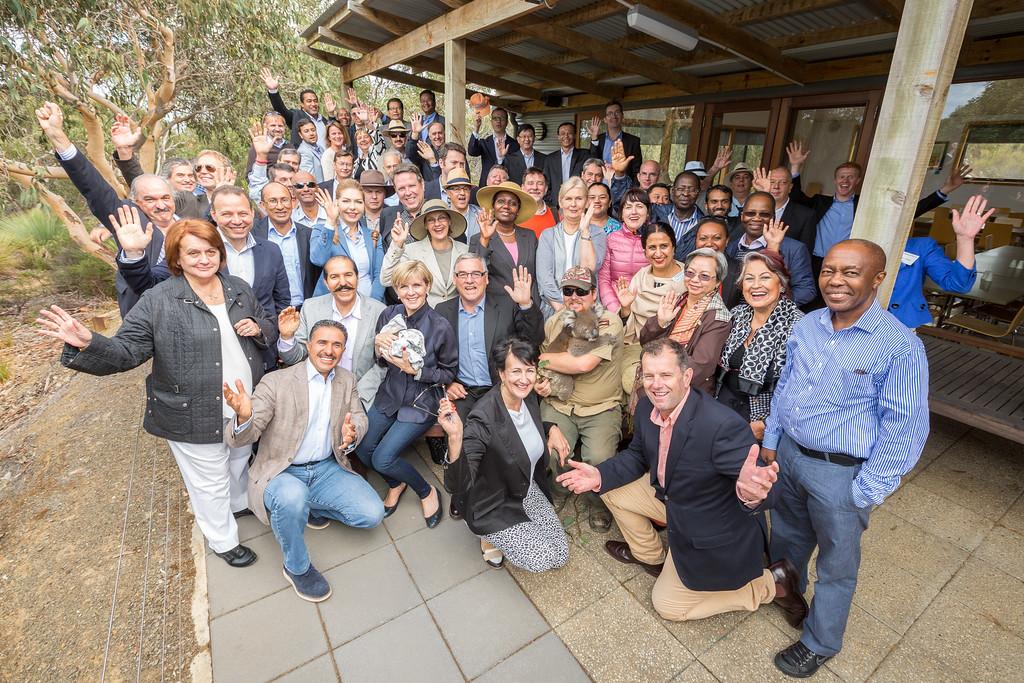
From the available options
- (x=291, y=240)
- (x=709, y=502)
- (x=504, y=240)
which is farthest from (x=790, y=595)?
(x=291, y=240)

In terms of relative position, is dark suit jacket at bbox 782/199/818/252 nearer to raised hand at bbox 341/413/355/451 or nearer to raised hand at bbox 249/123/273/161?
raised hand at bbox 341/413/355/451

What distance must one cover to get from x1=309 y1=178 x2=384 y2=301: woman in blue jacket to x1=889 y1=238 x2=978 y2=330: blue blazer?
158 inches

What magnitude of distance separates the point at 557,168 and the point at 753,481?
5.88 meters

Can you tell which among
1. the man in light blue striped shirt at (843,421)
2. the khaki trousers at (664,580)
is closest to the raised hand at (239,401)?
the khaki trousers at (664,580)

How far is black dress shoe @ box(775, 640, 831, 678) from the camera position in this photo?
7.73 feet

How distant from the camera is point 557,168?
7.03 m

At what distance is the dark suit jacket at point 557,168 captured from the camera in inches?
271

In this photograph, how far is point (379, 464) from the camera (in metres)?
3.49

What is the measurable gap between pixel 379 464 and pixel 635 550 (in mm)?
1868

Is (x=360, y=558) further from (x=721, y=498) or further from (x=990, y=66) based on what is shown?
(x=990, y=66)

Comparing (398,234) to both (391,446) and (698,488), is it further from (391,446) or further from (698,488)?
(698,488)

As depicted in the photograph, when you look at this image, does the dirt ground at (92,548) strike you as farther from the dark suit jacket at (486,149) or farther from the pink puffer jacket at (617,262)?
the dark suit jacket at (486,149)

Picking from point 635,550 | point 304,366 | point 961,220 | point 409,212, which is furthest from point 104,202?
point 961,220

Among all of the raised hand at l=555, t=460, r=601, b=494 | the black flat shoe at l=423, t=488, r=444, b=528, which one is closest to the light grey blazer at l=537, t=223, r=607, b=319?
the raised hand at l=555, t=460, r=601, b=494
